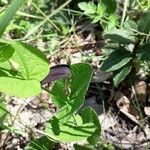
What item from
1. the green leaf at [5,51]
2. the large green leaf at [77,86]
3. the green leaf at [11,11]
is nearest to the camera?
the green leaf at [11,11]

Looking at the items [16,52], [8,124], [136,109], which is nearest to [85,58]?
[136,109]

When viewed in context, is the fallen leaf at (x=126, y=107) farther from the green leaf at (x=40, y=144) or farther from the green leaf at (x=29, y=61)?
the green leaf at (x=29, y=61)

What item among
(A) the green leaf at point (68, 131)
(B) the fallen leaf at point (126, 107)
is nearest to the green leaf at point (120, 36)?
(B) the fallen leaf at point (126, 107)

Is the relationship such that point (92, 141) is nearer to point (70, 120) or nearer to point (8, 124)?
point (70, 120)

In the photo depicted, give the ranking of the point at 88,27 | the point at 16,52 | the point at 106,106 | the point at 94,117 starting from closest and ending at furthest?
1. the point at 16,52
2. the point at 94,117
3. the point at 106,106
4. the point at 88,27

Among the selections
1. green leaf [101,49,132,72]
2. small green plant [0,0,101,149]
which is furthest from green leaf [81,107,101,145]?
green leaf [101,49,132,72]

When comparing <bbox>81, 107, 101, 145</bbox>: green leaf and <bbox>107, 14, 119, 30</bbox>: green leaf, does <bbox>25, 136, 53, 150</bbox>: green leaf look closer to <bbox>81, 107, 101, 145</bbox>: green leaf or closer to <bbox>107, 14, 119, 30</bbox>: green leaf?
<bbox>81, 107, 101, 145</bbox>: green leaf

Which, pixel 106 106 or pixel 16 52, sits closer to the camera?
pixel 16 52
